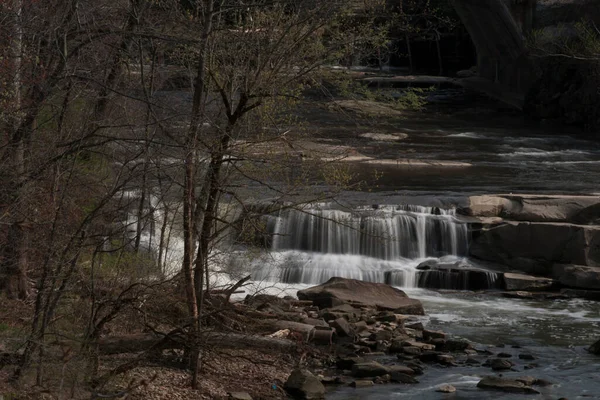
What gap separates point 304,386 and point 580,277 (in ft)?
25.5

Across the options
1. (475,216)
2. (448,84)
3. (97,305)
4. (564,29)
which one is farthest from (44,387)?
(448,84)

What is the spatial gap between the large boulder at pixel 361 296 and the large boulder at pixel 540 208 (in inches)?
156

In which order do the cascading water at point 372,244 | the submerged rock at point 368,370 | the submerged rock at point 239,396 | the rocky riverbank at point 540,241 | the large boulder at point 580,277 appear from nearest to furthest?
the submerged rock at point 239,396 < the submerged rock at point 368,370 < the large boulder at point 580,277 < the rocky riverbank at point 540,241 < the cascading water at point 372,244

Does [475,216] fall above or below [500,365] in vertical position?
above

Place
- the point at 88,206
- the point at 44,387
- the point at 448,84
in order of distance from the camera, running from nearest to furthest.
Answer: the point at 44,387 < the point at 88,206 < the point at 448,84

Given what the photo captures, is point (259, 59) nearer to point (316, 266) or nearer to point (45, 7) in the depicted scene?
point (45, 7)

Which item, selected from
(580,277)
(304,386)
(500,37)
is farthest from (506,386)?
(500,37)

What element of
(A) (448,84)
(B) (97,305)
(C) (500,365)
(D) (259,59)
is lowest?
(C) (500,365)

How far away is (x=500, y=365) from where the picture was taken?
12.4m

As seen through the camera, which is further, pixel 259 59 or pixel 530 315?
pixel 530 315

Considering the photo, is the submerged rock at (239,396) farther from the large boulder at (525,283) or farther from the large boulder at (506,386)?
the large boulder at (525,283)

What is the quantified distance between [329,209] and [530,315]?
477cm

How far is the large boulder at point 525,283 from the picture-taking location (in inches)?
671

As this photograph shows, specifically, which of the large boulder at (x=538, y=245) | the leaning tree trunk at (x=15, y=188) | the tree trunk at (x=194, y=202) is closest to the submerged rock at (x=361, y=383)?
the tree trunk at (x=194, y=202)
